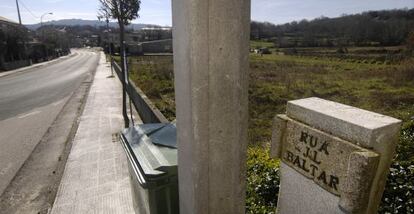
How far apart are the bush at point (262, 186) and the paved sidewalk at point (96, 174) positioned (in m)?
1.79

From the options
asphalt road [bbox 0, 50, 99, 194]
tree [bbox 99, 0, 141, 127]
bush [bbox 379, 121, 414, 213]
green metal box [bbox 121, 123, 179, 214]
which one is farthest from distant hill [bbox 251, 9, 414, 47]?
green metal box [bbox 121, 123, 179, 214]

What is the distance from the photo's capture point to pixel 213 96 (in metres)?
1.85

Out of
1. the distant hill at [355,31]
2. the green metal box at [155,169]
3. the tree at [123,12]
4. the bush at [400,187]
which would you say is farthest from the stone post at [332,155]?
the distant hill at [355,31]

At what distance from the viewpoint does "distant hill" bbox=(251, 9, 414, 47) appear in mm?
70562

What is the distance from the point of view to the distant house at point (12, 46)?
3969cm

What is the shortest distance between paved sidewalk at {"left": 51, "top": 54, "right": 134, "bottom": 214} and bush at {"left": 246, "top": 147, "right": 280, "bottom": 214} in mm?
1791

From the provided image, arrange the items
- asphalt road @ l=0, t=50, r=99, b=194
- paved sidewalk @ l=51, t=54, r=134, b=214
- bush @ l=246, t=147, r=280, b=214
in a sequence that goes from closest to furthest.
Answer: bush @ l=246, t=147, r=280, b=214, paved sidewalk @ l=51, t=54, r=134, b=214, asphalt road @ l=0, t=50, r=99, b=194

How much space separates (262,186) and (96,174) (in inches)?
134

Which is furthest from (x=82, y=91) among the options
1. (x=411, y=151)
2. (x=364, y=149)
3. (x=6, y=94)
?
(x=364, y=149)

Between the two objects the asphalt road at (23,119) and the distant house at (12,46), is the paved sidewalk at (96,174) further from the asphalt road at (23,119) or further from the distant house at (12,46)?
the distant house at (12,46)

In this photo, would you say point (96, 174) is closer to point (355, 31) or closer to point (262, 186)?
point (262, 186)

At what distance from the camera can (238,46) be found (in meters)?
1.79

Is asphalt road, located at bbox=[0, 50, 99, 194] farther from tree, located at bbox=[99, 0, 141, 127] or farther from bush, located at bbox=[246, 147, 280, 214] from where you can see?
bush, located at bbox=[246, 147, 280, 214]

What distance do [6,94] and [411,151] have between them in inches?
738
